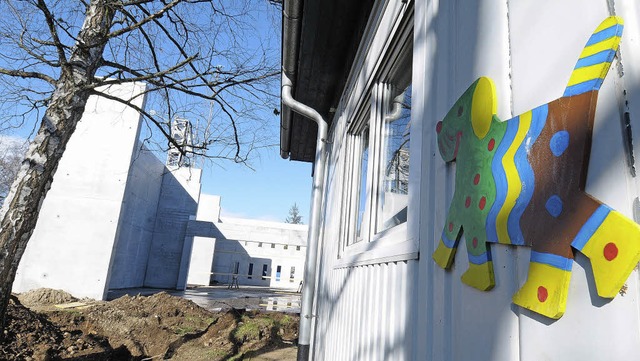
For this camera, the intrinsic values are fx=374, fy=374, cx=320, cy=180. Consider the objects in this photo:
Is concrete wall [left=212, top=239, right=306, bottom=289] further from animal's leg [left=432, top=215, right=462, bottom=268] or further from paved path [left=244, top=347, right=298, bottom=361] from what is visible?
animal's leg [left=432, top=215, right=462, bottom=268]

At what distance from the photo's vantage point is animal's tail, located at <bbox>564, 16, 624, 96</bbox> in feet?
1.92

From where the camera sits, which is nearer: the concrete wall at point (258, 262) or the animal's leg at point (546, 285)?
the animal's leg at point (546, 285)

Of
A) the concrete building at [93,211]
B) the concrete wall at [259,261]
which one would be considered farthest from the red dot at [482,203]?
Result: the concrete wall at [259,261]

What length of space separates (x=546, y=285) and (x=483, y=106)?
1.51 feet

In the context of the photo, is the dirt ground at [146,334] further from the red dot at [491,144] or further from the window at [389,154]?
the red dot at [491,144]

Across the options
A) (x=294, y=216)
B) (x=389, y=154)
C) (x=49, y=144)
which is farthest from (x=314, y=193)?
(x=294, y=216)

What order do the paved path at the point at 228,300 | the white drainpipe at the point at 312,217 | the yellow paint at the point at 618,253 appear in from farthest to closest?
the paved path at the point at 228,300 < the white drainpipe at the point at 312,217 < the yellow paint at the point at 618,253

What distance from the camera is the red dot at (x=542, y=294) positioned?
66 cm

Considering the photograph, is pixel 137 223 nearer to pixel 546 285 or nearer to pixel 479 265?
pixel 479 265

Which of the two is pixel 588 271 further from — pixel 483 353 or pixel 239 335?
pixel 239 335

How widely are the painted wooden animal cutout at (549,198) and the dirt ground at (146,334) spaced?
19.2 feet

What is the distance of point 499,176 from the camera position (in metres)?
0.81

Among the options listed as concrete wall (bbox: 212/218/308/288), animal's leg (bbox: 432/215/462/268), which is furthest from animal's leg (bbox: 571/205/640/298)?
concrete wall (bbox: 212/218/308/288)

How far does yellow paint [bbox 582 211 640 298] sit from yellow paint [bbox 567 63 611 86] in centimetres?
23
